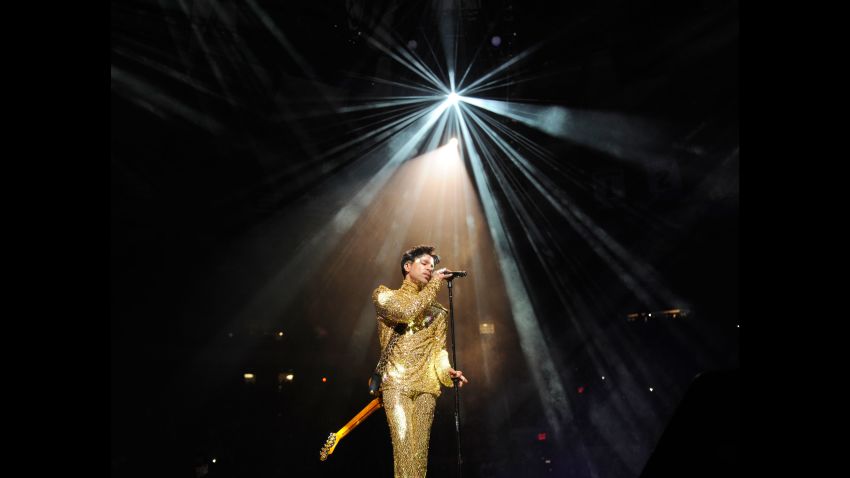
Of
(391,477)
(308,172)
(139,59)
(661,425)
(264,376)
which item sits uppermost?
(308,172)

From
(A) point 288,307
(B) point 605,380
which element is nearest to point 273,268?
(A) point 288,307

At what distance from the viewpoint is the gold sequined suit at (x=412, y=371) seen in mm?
3787

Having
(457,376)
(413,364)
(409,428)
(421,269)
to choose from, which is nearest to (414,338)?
(413,364)

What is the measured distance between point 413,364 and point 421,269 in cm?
72

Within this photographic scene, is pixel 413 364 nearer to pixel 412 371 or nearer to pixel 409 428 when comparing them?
pixel 412 371

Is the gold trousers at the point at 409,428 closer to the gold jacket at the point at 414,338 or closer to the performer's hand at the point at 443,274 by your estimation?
the gold jacket at the point at 414,338

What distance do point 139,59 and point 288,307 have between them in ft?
13.0

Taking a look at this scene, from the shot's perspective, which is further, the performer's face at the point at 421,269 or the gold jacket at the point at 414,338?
the performer's face at the point at 421,269

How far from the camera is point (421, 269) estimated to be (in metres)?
4.21

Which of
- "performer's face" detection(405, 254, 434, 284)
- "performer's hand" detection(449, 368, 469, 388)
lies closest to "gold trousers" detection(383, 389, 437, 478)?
"performer's hand" detection(449, 368, 469, 388)

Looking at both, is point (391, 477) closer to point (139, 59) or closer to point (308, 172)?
point (308, 172)

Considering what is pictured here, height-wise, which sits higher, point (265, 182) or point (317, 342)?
point (265, 182)

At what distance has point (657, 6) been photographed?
6.55 metres

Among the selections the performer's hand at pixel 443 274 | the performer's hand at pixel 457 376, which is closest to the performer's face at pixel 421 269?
the performer's hand at pixel 443 274
